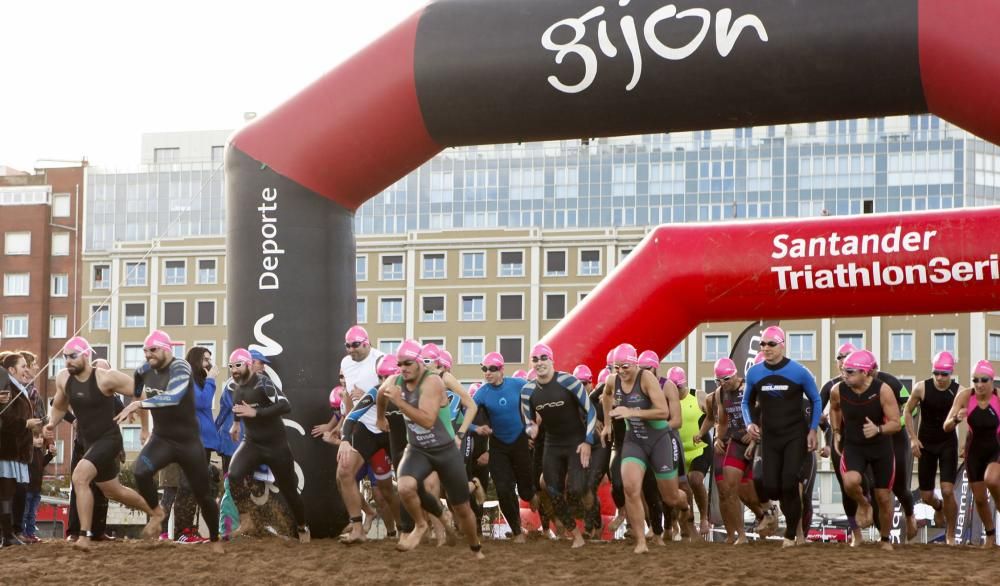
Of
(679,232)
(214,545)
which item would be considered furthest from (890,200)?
(214,545)

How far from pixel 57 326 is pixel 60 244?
4.88 meters

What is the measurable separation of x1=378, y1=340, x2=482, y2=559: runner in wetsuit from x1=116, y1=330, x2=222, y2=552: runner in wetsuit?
6.18 feet

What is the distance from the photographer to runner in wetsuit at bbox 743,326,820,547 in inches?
477

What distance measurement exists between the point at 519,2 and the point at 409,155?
73.3 inches

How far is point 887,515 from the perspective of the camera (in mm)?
12367

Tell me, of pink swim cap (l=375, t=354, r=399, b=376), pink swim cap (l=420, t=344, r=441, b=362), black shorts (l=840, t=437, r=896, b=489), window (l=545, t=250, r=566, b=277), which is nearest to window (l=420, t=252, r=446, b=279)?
window (l=545, t=250, r=566, b=277)

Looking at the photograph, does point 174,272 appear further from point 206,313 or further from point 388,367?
point 388,367

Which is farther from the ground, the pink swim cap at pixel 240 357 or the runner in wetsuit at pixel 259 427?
the pink swim cap at pixel 240 357

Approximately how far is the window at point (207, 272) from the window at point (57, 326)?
9.13 meters

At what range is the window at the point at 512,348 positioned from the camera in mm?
72137

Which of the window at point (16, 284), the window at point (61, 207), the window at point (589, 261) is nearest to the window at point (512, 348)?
the window at point (589, 261)

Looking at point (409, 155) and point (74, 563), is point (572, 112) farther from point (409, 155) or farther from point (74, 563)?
point (74, 563)

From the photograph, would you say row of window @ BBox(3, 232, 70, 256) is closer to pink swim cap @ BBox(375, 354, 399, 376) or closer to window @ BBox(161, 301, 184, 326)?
window @ BBox(161, 301, 184, 326)

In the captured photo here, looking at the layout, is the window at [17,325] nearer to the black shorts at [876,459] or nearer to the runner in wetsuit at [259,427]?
the runner in wetsuit at [259,427]
